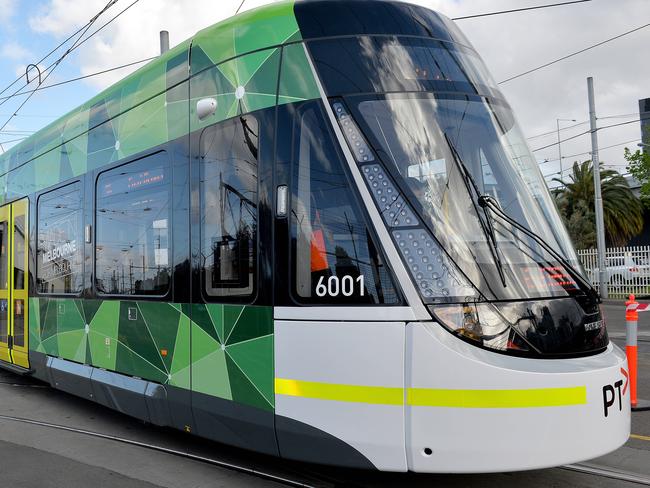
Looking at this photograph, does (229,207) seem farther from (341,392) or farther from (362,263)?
(341,392)

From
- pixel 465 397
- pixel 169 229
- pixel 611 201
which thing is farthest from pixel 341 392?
pixel 611 201

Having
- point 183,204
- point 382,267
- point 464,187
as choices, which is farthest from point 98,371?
point 464,187

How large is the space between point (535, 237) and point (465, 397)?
1.17 meters

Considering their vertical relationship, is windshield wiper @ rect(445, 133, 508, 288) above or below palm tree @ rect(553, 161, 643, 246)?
below

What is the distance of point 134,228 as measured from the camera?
5.96m

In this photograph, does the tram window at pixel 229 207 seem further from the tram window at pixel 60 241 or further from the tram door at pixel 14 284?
the tram door at pixel 14 284

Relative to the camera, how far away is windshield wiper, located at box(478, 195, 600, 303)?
4.07 m

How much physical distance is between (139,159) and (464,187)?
325cm

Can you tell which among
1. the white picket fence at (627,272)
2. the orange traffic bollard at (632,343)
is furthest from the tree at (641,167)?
the orange traffic bollard at (632,343)

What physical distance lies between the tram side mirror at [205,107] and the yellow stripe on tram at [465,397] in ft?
7.89

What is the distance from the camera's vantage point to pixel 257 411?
176 inches

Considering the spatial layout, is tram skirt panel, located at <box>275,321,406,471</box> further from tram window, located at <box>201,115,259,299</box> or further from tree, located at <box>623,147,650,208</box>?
tree, located at <box>623,147,650,208</box>

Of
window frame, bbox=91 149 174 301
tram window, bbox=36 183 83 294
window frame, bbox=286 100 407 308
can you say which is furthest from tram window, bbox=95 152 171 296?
window frame, bbox=286 100 407 308

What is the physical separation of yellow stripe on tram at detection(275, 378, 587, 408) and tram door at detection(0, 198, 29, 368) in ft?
19.7
